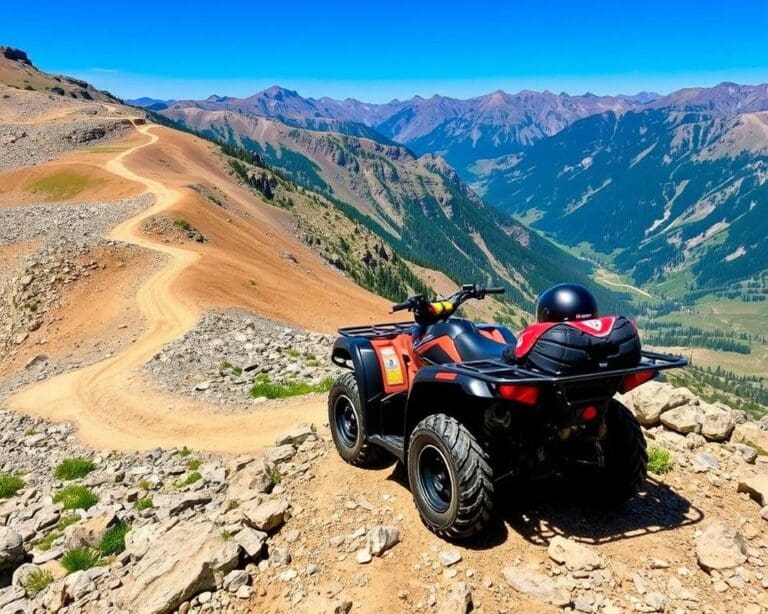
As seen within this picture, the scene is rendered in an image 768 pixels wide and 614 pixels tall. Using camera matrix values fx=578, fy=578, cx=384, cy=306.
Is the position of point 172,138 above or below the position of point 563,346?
above

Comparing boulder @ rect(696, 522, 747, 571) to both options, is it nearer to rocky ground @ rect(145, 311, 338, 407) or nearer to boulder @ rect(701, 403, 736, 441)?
boulder @ rect(701, 403, 736, 441)

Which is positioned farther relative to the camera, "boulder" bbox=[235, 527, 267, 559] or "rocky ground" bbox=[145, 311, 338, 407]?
"rocky ground" bbox=[145, 311, 338, 407]

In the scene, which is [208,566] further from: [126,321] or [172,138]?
[172,138]

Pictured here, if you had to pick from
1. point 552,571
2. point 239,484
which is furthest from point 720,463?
point 239,484

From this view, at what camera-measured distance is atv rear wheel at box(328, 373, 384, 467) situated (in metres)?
9.93

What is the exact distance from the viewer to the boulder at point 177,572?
24.0 ft

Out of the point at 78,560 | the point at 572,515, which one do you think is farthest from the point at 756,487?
the point at 78,560

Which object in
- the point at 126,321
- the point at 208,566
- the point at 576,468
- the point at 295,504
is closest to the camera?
the point at 208,566

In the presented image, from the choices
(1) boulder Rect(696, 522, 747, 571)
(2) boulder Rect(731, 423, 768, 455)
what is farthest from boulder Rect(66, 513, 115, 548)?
(2) boulder Rect(731, 423, 768, 455)

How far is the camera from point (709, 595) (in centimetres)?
663

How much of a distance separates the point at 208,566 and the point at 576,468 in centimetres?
507

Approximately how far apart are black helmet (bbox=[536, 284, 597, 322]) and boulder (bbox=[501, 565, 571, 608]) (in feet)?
9.88

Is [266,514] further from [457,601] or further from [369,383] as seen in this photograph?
[457,601]

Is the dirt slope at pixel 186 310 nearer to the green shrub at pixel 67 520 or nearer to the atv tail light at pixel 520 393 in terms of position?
the green shrub at pixel 67 520
